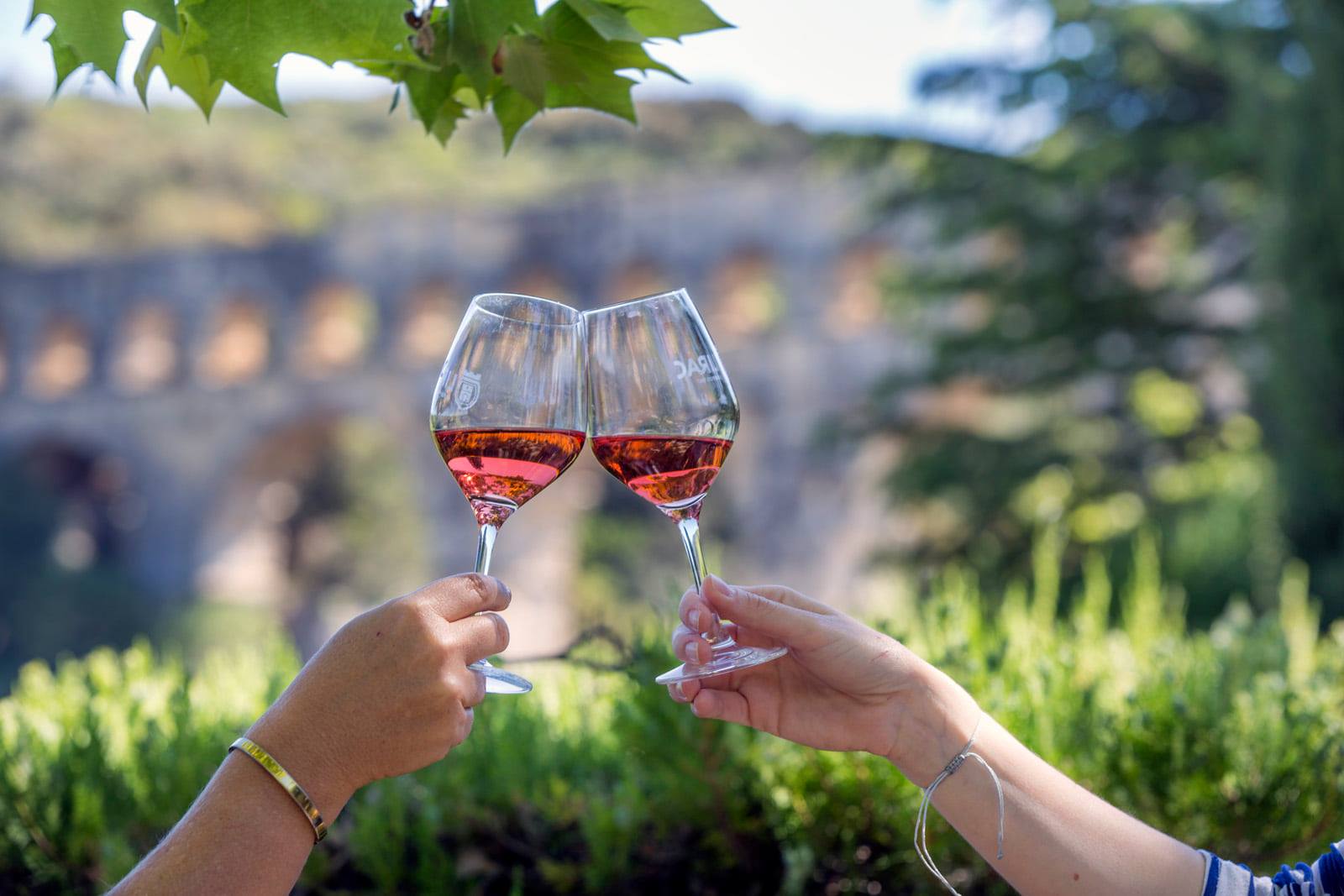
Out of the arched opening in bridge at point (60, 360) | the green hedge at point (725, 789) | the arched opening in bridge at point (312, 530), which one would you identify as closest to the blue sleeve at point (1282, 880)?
the green hedge at point (725, 789)

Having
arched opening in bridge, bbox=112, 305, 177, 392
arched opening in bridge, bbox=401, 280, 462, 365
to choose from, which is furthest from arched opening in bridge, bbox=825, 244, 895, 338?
arched opening in bridge, bbox=112, 305, 177, 392

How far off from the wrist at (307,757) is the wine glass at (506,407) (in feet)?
0.51

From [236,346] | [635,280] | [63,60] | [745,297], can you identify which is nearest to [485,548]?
[63,60]

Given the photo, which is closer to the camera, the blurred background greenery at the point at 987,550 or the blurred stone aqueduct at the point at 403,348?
the blurred background greenery at the point at 987,550

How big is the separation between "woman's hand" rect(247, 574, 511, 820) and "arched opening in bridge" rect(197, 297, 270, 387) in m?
22.2

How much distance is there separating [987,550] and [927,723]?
325 inches

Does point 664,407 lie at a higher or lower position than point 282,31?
lower

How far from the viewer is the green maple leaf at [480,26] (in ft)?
3.56

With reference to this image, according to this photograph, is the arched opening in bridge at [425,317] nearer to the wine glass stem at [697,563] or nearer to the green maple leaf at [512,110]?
the green maple leaf at [512,110]

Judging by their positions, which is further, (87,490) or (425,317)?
(87,490)

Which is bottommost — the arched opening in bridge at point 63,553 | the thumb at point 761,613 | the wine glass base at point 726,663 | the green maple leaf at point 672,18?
the arched opening in bridge at point 63,553

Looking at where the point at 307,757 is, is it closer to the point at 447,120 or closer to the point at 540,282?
the point at 447,120

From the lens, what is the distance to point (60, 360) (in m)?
22.4

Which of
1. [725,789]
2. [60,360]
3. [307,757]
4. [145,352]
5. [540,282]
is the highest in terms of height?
[540,282]
